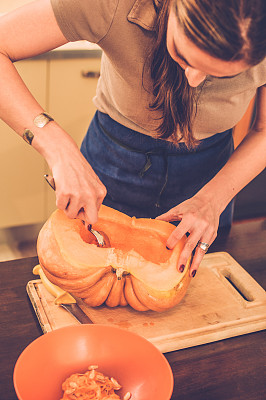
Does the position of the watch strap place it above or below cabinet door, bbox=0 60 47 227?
above

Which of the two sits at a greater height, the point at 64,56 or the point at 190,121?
the point at 190,121

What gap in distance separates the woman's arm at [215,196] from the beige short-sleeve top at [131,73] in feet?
0.23

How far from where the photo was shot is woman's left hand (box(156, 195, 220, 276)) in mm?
1025

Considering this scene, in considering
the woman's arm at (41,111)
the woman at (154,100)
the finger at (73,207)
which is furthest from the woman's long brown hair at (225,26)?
the finger at (73,207)

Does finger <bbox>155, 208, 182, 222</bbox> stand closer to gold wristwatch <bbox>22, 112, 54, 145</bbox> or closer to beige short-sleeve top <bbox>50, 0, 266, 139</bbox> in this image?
beige short-sleeve top <bbox>50, 0, 266, 139</bbox>

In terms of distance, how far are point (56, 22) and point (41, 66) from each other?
1261mm

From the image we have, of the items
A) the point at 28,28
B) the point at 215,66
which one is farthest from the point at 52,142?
the point at 215,66

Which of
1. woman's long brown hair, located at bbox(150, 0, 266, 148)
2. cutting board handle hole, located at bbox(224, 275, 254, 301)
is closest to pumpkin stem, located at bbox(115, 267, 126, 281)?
cutting board handle hole, located at bbox(224, 275, 254, 301)

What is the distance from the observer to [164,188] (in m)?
1.29

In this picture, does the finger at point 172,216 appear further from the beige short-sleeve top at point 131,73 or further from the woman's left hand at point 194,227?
the beige short-sleeve top at point 131,73

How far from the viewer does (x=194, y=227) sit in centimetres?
105

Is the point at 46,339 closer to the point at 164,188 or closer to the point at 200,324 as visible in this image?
the point at 200,324

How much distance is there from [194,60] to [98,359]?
0.50 m

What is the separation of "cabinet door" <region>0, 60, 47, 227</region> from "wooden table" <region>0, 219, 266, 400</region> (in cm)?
124
